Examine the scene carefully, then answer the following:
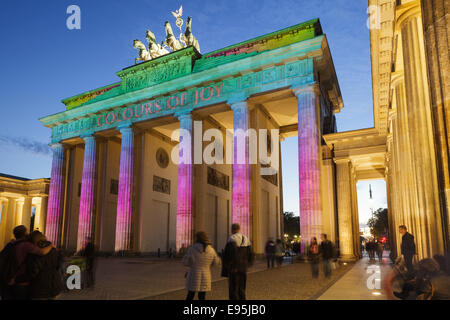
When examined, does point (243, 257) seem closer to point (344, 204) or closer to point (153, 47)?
point (344, 204)

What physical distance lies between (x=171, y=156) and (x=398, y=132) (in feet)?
71.4

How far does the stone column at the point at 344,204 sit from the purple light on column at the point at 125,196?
1515 cm

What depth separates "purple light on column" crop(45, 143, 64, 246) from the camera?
98.3 feet

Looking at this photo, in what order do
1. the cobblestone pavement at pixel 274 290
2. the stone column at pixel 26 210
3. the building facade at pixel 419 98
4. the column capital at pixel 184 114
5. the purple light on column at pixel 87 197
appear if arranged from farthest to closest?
the stone column at pixel 26 210 < the purple light on column at pixel 87 197 < the column capital at pixel 184 114 < the cobblestone pavement at pixel 274 290 < the building facade at pixel 419 98

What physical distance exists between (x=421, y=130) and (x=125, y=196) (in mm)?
20696

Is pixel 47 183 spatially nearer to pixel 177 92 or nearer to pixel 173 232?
pixel 173 232

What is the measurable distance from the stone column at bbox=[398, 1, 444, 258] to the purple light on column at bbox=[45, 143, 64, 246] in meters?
28.4

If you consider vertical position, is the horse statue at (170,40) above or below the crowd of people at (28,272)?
above

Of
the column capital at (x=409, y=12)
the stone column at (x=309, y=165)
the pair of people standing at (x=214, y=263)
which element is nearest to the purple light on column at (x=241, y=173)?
the stone column at (x=309, y=165)

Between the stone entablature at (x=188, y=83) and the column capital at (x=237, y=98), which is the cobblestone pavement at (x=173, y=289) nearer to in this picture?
the column capital at (x=237, y=98)

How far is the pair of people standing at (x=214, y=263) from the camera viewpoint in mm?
5422

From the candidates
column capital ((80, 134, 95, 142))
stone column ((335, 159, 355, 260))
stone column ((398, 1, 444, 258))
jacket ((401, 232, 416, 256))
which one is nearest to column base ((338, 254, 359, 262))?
stone column ((335, 159, 355, 260))

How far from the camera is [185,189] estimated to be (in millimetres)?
22938

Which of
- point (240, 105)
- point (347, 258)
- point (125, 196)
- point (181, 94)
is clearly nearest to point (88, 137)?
point (125, 196)
